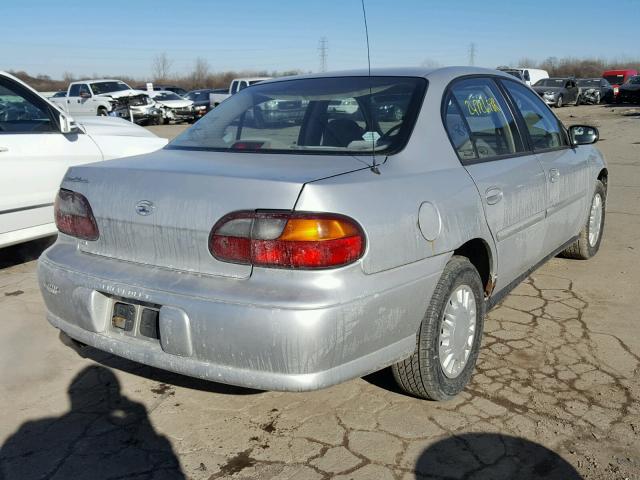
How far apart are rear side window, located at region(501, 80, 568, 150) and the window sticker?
295 millimetres

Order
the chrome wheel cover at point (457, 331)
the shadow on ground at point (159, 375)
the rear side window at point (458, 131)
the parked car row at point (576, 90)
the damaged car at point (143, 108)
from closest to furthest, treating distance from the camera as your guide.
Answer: the chrome wheel cover at point (457, 331), the rear side window at point (458, 131), the shadow on ground at point (159, 375), the damaged car at point (143, 108), the parked car row at point (576, 90)

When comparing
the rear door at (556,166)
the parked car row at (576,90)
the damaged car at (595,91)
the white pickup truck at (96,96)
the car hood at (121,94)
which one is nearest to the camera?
the rear door at (556,166)

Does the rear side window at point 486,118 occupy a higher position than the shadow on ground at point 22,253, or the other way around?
the rear side window at point 486,118

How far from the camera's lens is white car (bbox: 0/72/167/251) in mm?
5102

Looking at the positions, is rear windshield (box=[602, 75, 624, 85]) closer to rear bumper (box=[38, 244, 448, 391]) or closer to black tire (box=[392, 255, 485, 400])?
black tire (box=[392, 255, 485, 400])

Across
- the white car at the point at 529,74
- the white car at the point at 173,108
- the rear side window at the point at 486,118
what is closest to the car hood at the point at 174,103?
the white car at the point at 173,108

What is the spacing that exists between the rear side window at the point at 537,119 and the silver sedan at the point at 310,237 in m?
0.38

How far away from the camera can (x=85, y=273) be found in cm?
273

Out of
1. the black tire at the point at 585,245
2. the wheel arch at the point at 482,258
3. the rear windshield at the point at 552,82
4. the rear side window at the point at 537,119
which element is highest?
the rear side window at the point at 537,119

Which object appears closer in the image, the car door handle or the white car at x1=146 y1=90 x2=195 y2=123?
the car door handle

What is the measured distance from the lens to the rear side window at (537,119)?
3926 mm

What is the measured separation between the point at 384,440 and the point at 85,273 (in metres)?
1.50

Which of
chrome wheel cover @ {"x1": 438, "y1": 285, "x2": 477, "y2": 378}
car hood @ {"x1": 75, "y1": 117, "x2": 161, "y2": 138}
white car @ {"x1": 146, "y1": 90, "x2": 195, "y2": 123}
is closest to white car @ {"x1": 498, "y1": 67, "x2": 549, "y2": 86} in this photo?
white car @ {"x1": 146, "y1": 90, "x2": 195, "y2": 123}

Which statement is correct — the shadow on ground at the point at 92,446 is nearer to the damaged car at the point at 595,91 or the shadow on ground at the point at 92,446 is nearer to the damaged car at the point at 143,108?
the damaged car at the point at 143,108
